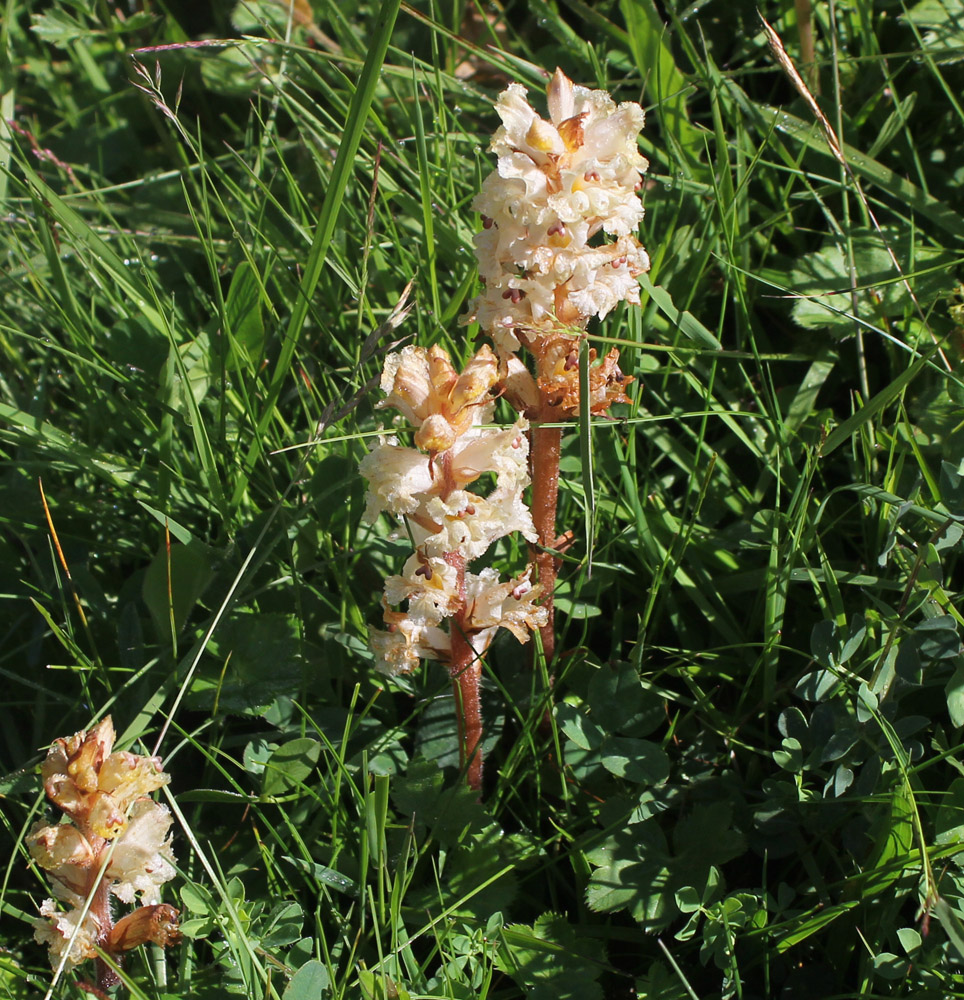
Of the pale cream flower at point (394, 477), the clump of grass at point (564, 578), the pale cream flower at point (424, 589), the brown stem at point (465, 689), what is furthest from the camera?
the clump of grass at point (564, 578)

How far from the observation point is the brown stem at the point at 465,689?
183 centimetres

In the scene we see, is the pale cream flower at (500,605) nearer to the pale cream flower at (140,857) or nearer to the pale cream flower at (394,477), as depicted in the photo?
the pale cream flower at (394,477)

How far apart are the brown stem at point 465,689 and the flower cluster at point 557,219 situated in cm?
47

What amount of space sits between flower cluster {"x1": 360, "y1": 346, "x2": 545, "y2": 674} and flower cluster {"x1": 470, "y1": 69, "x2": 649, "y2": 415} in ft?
0.56

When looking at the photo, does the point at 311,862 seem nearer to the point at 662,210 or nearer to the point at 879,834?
the point at 879,834

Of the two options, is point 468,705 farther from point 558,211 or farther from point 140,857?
point 558,211

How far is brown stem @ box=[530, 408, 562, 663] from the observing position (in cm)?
203

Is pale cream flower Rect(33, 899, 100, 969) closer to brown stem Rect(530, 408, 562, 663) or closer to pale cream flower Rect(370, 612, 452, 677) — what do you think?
pale cream flower Rect(370, 612, 452, 677)

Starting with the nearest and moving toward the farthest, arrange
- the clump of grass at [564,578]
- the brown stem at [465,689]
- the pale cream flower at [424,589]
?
the pale cream flower at [424,589]
the brown stem at [465,689]
the clump of grass at [564,578]

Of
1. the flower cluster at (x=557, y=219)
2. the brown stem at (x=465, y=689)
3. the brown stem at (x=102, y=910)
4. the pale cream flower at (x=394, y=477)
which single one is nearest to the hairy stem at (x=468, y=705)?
the brown stem at (x=465, y=689)

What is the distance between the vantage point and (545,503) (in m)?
2.11

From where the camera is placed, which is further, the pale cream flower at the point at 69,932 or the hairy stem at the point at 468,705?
the hairy stem at the point at 468,705

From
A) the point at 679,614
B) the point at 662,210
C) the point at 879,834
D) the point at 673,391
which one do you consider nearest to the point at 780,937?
the point at 879,834

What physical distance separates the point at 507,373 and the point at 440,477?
1.18 ft
